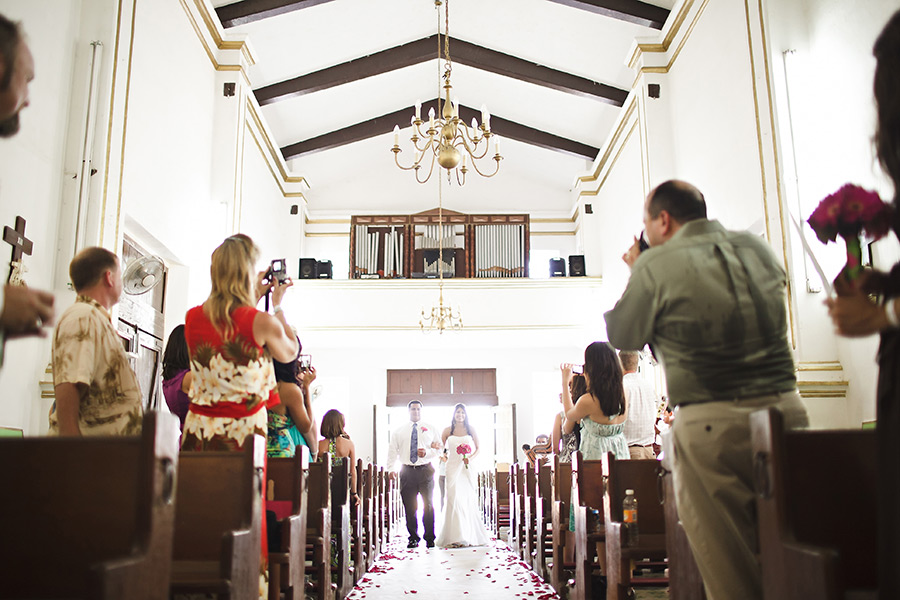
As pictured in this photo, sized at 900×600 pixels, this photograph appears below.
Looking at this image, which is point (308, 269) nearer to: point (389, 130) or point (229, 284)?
point (389, 130)

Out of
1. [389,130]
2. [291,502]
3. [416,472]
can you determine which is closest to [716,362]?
[291,502]

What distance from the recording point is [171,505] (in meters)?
1.80

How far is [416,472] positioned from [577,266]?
5.58 meters

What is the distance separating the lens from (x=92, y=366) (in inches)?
110

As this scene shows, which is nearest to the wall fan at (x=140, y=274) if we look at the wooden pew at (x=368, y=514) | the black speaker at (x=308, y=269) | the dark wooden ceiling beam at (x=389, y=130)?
the wooden pew at (x=368, y=514)

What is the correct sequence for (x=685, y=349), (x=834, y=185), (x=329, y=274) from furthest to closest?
1. (x=329, y=274)
2. (x=834, y=185)
3. (x=685, y=349)

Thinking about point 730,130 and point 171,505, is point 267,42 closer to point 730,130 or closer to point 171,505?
point 730,130

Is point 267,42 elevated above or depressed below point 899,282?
above

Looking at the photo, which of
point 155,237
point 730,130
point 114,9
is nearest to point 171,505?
point 114,9

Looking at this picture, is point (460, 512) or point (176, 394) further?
point (460, 512)

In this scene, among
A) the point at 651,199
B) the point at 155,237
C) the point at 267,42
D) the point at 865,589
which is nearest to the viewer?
the point at 865,589

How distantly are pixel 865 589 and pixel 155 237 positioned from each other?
6.50 metres

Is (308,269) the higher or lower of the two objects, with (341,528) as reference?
higher

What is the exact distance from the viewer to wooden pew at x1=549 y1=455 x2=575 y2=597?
4766mm
